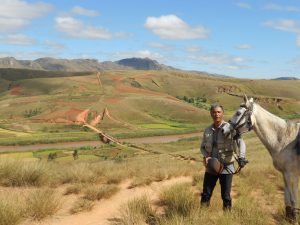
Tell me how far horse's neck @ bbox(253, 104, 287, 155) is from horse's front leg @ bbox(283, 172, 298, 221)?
0.51m

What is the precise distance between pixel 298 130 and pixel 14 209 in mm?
5171

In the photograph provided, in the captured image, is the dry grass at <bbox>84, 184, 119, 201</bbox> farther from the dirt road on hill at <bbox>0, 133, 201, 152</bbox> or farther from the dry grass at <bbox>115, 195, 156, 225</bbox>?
the dirt road on hill at <bbox>0, 133, 201, 152</bbox>

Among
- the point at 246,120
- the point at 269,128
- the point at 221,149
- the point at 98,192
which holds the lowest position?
the point at 98,192

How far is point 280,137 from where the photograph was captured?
23.5ft

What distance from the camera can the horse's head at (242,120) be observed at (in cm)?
692

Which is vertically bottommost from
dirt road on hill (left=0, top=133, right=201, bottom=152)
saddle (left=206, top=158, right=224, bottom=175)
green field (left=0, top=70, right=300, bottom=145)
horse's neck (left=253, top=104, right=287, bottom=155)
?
dirt road on hill (left=0, top=133, right=201, bottom=152)

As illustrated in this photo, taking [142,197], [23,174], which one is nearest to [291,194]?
[142,197]

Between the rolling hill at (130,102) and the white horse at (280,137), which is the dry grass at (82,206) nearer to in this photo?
the white horse at (280,137)

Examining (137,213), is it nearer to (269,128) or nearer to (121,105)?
(269,128)

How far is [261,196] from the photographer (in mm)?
9664

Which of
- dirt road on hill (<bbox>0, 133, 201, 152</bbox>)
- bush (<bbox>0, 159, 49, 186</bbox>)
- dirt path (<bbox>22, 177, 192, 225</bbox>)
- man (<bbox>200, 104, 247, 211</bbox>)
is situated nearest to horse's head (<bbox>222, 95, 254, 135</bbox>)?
man (<bbox>200, 104, 247, 211</bbox>)

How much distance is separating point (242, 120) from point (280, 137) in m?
0.79

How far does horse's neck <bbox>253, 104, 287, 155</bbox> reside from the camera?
717cm

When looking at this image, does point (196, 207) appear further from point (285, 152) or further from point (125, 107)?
point (125, 107)
